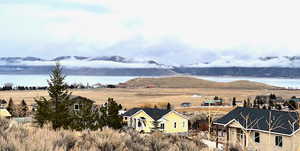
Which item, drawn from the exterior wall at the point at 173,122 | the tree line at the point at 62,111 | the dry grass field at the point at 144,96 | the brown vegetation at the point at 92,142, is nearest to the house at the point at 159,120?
the exterior wall at the point at 173,122

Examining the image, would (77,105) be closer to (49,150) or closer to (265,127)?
(265,127)

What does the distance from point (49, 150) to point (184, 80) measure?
593 feet

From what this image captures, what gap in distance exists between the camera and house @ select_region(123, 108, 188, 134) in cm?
4112

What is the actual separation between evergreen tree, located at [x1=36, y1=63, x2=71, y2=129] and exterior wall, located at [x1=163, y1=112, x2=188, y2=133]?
45.1ft

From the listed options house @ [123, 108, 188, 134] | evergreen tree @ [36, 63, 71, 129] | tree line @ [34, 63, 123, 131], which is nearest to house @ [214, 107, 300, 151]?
tree line @ [34, 63, 123, 131]

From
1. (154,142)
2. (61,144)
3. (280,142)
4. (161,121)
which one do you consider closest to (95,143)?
(61,144)

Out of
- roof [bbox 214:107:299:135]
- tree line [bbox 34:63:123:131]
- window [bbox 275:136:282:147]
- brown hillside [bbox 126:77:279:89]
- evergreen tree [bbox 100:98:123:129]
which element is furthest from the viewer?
brown hillside [bbox 126:77:279:89]

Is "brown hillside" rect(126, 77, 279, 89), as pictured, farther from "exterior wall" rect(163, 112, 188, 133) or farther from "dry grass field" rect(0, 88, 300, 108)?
"exterior wall" rect(163, 112, 188, 133)

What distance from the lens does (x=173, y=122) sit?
138 feet

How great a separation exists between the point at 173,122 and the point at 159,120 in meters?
1.94

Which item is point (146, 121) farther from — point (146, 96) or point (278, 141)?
point (146, 96)

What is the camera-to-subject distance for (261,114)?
97.9 ft

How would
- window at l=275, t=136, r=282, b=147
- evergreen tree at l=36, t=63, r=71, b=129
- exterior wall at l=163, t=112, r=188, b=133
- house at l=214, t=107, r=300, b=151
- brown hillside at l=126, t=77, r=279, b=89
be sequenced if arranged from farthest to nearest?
brown hillside at l=126, t=77, r=279, b=89 → exterior wall at l=163, t=112, r=188, b=133 → evergreen tree at l=36, t=63, r=71, b=129 → window at l=275, t=136, r=282, b=147 → house at l=214, t=107, r=300, b=151

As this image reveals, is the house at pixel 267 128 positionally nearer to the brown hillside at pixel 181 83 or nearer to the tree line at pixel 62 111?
the tree line at pixel 62 111
